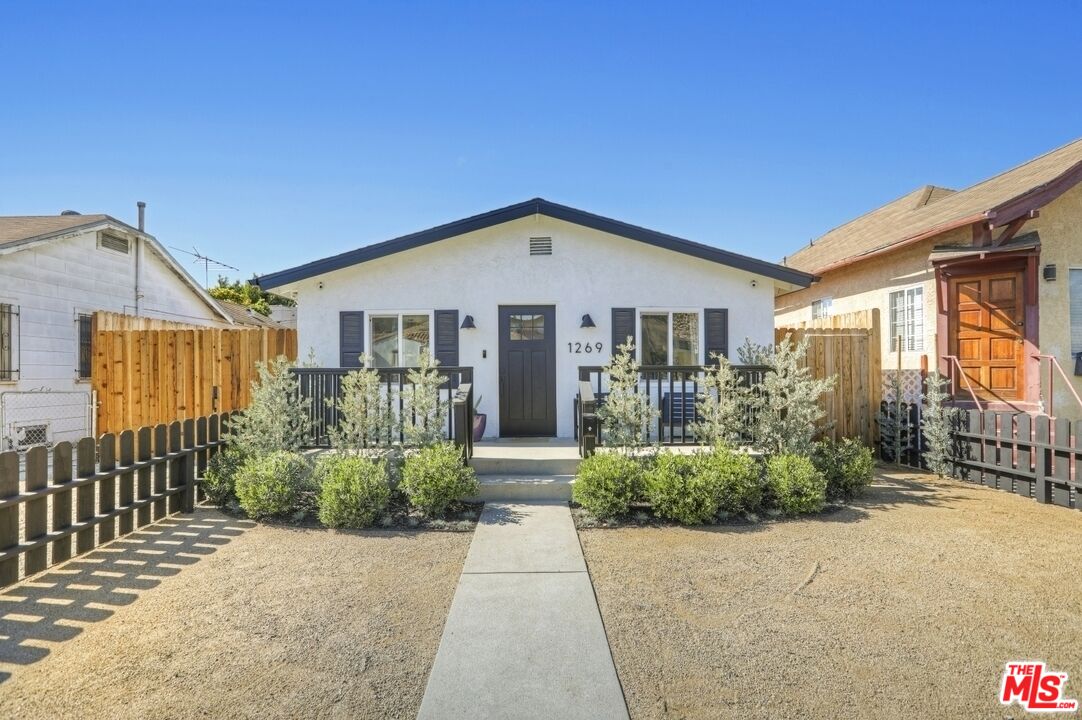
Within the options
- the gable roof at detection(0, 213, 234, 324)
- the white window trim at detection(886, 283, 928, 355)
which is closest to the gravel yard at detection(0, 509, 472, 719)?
the gable roof at detection(0, 213, 234, 324)

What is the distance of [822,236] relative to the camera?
53.4ft

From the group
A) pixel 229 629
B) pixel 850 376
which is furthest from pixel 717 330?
pixel 229 629

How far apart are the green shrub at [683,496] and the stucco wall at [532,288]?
321cm

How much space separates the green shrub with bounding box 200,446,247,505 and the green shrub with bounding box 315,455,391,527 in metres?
1.08

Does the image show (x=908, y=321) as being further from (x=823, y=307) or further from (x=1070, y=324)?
(x=823, y=307)

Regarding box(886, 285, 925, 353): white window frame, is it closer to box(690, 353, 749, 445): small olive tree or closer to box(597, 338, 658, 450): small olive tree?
box(690, 353, 749, 445): small olive tree

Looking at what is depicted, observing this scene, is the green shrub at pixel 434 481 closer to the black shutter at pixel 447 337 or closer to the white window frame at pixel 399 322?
the black shutter at pixel 447 337

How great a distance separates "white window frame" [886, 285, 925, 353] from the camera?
30.9 ft

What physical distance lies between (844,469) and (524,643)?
4.52 meters

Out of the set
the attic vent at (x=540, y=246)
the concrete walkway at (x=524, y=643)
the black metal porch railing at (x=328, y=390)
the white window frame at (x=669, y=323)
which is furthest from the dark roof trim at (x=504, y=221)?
the concrete walkway at (x=524, y=643)

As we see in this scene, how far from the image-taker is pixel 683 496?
4.95m

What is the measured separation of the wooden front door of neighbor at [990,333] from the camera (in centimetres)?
834

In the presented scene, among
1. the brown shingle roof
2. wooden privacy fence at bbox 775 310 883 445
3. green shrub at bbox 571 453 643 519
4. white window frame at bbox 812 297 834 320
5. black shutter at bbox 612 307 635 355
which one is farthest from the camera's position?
white window frame at bbox 812 297 834 320

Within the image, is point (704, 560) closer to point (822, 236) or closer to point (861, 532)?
point (861, 532)
